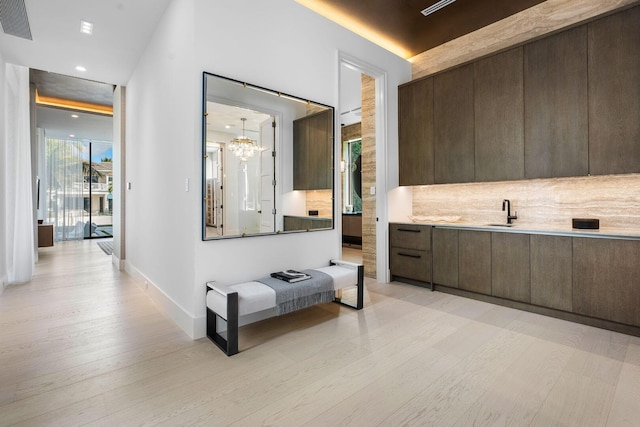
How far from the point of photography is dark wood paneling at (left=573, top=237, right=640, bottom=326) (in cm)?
255

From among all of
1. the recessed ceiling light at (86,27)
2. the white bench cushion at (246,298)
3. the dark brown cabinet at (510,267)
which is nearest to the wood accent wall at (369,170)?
the dark brown cabinet at (510,267)

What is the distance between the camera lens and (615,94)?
9.00 feet

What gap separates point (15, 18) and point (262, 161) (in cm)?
295

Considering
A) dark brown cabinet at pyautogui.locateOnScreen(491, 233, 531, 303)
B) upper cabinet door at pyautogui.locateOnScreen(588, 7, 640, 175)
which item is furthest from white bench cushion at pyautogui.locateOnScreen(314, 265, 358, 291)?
upper cabinet door at pyautogui.locateOnScreen(588, 7, 640, 175)

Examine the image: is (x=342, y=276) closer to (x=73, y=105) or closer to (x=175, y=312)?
(x=175, y=312)

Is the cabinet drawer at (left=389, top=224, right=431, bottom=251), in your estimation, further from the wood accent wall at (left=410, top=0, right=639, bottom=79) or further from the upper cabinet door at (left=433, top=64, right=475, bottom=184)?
the wood accent wall at (left=410, top=0, right=639, bottom=79)

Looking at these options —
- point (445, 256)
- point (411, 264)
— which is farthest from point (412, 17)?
point (411, 264)

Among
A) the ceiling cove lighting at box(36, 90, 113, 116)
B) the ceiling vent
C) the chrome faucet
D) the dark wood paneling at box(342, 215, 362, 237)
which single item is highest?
the ceiling cove lighting at box(36, 90, 113, 116)

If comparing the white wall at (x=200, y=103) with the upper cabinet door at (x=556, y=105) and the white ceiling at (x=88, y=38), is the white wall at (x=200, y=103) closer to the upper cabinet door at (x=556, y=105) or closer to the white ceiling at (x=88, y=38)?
the white ceiling at (x=88, y=38)

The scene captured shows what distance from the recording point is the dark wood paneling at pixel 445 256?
12.0 ft

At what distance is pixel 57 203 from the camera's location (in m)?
8.97

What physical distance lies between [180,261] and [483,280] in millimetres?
3143

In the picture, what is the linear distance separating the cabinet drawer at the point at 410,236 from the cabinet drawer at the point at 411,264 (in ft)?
0.23

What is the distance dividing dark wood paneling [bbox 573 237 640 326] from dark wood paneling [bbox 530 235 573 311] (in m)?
0.05
